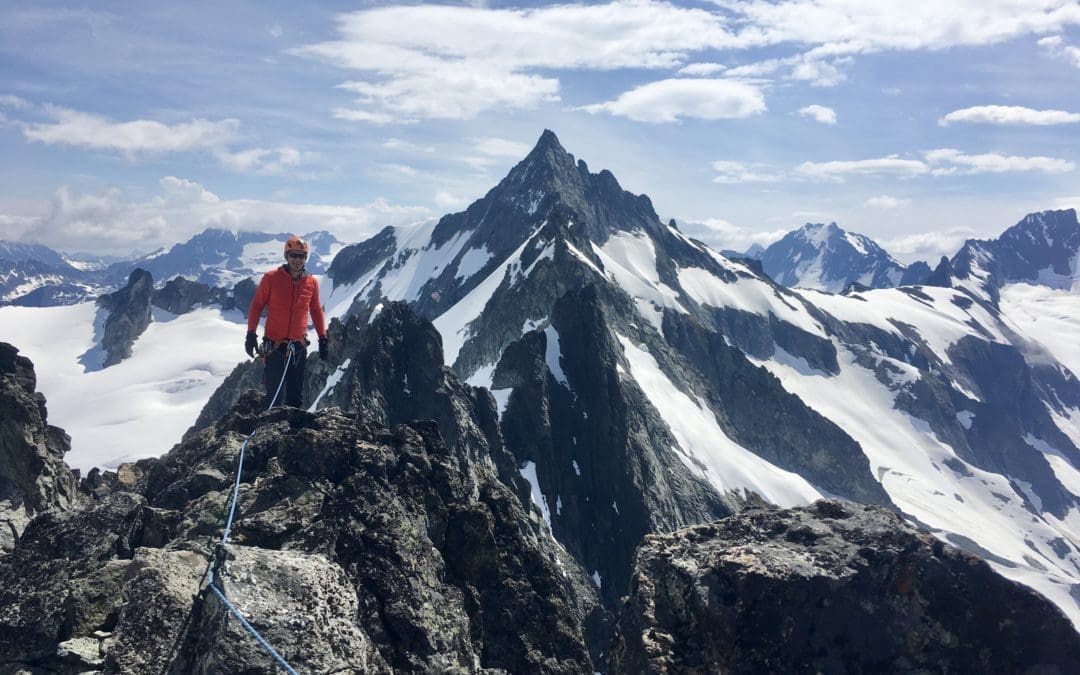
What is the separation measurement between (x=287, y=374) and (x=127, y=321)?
193392 mm

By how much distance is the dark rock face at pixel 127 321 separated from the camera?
179125 mm

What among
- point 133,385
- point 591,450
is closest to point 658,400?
point 591,450

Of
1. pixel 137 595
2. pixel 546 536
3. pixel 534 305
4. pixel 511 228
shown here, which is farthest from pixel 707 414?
pixel 137 595

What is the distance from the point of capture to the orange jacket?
21266mm

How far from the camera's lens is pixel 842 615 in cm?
1482

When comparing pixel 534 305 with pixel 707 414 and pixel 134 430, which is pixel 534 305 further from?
pixel 134 430

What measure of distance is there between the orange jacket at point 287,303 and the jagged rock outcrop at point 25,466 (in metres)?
12.6

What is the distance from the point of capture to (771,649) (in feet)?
47.5

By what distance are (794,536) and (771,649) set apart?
9.96 ft

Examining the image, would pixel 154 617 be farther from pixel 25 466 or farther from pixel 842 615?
pixel 25 466

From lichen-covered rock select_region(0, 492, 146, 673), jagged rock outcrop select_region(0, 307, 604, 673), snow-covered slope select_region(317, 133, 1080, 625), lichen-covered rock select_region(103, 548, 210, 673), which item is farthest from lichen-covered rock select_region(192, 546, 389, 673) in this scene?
snow-covered slope select_region(317, 133, 1080, 625)

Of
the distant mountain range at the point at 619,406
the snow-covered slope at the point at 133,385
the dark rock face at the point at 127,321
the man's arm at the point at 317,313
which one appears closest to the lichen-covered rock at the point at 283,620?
the distant mountain range at the point at 619,406

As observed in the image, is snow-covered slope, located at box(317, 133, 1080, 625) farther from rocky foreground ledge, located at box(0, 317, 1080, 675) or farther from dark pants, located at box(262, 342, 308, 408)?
rocky foreground ledge, located at box(0, 317, 1080, 675)

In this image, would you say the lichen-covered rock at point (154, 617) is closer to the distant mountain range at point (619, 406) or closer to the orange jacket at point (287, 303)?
Result: the orange jacket at point (287, 303)
